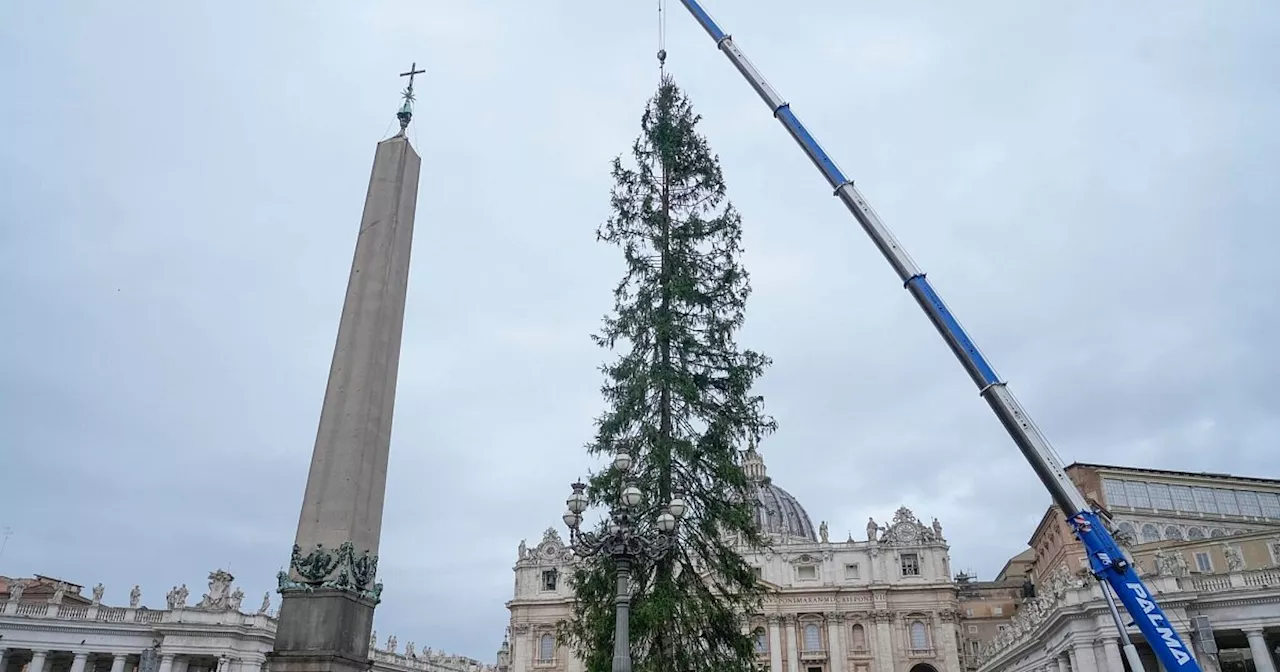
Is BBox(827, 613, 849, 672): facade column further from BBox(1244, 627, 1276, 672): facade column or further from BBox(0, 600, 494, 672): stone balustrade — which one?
BBox(0, 600, 494, 672): stone balustrade

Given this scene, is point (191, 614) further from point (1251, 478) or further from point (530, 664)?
point (1251, 478)

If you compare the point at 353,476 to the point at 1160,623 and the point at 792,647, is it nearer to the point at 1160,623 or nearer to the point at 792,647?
the point at 1160,623

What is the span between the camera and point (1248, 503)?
4072 centimetres

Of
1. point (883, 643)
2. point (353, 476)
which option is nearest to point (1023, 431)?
point (353, 476)

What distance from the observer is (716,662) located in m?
17.4

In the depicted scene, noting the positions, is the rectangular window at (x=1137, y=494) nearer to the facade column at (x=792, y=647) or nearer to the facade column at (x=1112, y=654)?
the facade column at (x=1112, y=654)

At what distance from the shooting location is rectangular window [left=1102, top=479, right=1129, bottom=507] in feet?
134

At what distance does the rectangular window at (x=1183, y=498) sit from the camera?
40562 millimetres

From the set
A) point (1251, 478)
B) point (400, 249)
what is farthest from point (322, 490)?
point (1251, 478)

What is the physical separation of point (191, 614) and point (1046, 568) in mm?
49329

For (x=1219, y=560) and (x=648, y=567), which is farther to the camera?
(x=1219, y=560)

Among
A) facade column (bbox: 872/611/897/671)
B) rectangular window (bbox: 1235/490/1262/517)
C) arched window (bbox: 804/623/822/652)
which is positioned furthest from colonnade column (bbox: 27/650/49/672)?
rectangular window (bbox: 1235/490/1262/517)

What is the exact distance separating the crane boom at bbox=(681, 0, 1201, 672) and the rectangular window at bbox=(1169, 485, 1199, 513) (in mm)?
28976

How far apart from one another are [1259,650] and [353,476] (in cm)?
3087
